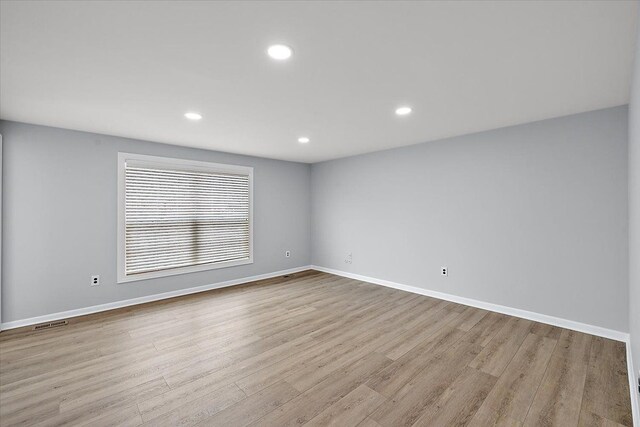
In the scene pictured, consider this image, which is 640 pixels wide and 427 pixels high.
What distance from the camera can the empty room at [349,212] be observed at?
172 centimetres

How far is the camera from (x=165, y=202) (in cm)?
430

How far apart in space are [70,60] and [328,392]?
2.96 metres

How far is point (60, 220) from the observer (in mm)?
3469

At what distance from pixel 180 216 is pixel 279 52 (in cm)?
344

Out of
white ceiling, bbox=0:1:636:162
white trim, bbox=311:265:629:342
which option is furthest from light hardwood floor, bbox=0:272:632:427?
white ceiling, bbox=0:1:636:162

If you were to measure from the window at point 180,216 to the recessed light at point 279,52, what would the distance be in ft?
10.3

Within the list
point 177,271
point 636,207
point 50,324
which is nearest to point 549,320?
point 636,207

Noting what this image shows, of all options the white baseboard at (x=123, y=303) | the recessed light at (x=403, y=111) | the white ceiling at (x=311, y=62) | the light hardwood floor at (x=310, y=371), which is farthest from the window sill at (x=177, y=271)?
the recessed light at (x=403, y=111)

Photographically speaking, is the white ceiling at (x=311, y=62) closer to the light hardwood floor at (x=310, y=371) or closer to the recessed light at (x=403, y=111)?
the recessed light at (x=403, y=111)

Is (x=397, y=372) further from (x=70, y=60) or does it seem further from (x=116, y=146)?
(x=116, y=146)

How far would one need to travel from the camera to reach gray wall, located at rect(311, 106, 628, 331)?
2.92m

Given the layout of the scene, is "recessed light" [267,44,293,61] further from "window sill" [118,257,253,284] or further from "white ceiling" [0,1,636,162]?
"window sill" [118,257,253,284]

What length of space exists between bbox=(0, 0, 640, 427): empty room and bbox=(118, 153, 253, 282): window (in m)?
0.03

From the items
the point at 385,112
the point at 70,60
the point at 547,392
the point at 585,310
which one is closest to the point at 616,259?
the point at 585,310
